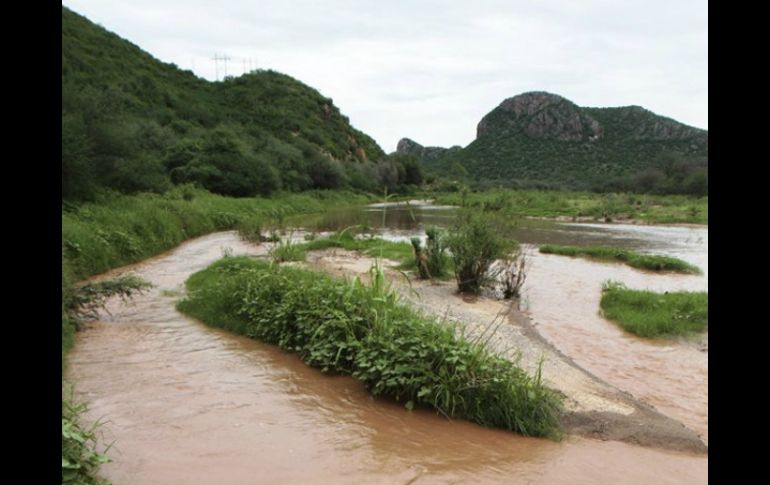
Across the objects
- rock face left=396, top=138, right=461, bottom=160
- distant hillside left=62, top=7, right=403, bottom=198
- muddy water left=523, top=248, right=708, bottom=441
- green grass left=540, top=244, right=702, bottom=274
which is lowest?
muddy water left=523, top=248, right=708, bottom=441

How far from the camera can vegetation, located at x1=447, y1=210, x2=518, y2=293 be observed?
40.5 feet

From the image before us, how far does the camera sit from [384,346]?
6.30m

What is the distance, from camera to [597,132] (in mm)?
86562

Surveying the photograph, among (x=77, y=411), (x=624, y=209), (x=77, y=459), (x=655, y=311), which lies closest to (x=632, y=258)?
(x=655, y=311)

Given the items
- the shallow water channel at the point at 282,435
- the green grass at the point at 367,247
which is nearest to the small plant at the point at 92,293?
the shallow water channel at the point at 282,435

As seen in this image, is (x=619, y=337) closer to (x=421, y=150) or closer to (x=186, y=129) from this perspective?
(x=186, y=129)

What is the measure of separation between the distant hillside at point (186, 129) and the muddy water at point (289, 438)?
40.8ft

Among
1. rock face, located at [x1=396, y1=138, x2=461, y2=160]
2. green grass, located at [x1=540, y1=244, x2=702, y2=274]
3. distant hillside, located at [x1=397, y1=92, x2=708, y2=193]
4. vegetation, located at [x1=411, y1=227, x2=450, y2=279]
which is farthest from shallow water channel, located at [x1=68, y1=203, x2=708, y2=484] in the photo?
rock face, located at [x1=396, y1=138, x2=461, y2=160]

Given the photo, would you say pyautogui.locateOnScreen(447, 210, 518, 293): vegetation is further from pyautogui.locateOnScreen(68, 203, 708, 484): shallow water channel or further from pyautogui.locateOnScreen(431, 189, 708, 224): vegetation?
pyautogui.locateOnScreen(431, 189, 708, 224): vegetation

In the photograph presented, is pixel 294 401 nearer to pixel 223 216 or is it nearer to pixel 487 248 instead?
pixel 487 248

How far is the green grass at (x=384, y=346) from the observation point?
557cm

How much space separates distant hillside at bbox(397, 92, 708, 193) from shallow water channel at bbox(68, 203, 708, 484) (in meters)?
62.3

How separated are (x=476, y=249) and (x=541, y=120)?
8898 centimetres
